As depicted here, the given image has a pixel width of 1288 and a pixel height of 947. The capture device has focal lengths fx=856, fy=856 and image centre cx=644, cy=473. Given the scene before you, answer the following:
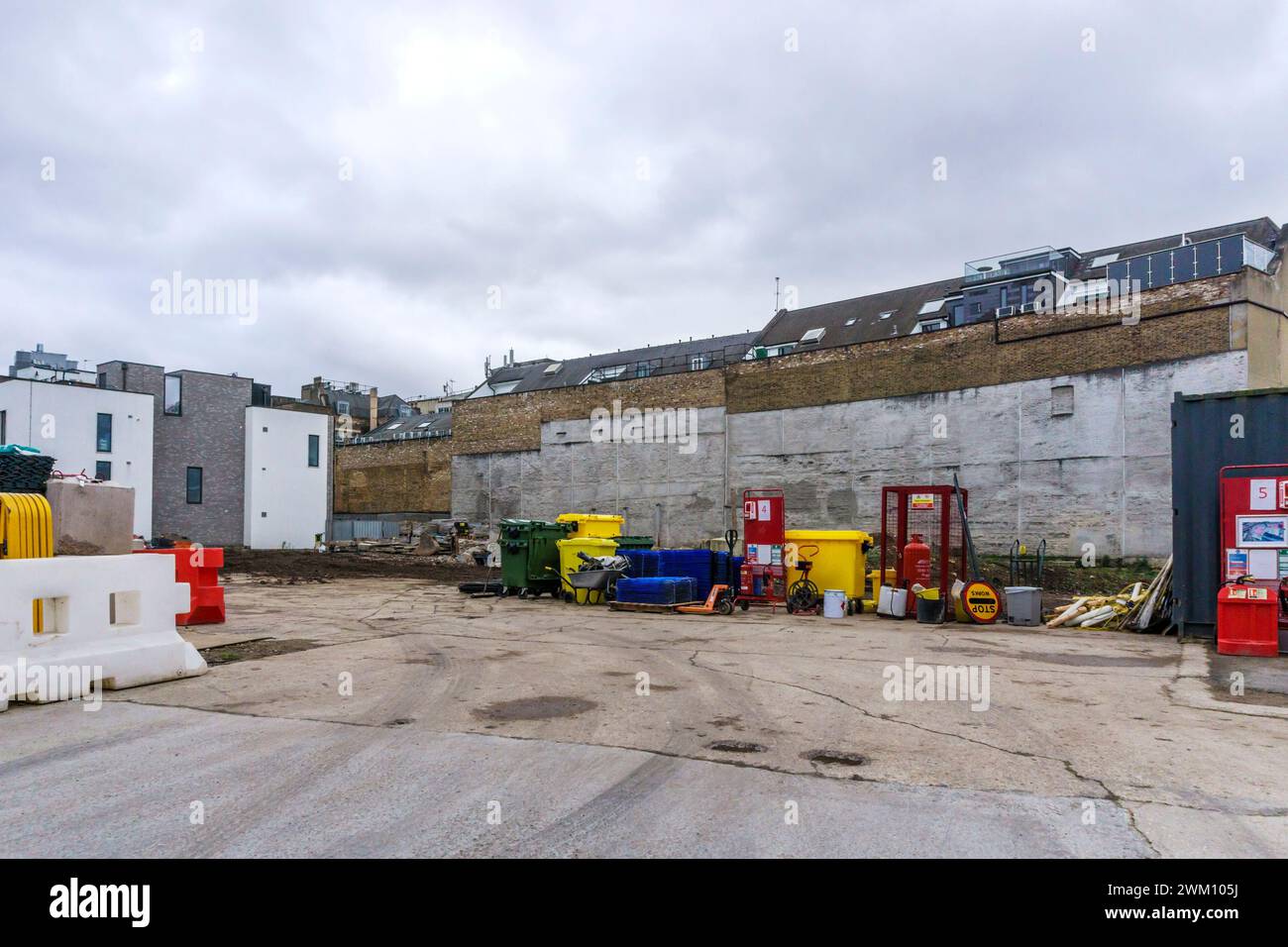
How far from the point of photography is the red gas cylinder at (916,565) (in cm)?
1805

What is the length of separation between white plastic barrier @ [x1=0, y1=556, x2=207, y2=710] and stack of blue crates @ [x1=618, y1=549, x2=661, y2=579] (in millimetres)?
11980

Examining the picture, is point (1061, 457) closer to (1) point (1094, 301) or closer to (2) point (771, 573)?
(1) point (1094, 301)

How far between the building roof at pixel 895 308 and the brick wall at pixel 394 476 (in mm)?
19117

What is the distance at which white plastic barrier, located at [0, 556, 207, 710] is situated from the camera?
25.6 ft

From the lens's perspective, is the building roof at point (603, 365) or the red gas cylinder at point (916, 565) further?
the building roof at point (603, 365)

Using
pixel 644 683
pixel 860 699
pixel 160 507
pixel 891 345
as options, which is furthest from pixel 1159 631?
pixel 160 507

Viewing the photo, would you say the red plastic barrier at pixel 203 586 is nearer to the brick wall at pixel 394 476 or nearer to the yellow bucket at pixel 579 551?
the yellow bucket at pixel 579 551

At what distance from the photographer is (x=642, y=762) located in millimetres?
5898

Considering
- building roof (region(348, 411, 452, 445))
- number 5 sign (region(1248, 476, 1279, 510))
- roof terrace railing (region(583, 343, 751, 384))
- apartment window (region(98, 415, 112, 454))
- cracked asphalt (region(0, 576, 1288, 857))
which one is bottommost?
cracked asphalt (region(0, 576, 1288, 857))

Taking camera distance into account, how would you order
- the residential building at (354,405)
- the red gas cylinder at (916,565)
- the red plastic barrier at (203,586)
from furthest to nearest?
the residential building at (354,405)
the red gas cylinder at (916,565)
the red plastic barrier at (203,586)

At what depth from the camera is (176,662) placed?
916 centimetres

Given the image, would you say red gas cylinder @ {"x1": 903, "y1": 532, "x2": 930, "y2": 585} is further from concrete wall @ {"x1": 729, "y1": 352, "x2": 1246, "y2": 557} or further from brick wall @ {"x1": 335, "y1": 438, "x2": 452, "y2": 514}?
brick wall @ {"x1": 335, "y1": 438, "x2": 452, "y2": 514}

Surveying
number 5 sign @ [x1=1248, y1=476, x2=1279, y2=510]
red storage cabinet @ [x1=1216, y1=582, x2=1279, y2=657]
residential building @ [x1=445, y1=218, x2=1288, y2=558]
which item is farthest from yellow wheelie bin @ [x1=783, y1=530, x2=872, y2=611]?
residential building @ [x1=445, y1=218, x2=1288, y2=558]

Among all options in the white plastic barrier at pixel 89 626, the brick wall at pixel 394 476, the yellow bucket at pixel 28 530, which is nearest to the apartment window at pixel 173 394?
the brick wall at pixel 394 476
